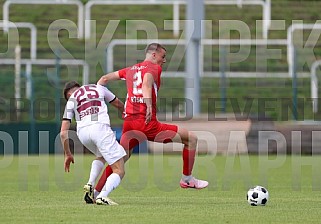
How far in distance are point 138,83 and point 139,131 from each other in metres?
0.64

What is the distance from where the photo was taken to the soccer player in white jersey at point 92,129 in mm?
11500

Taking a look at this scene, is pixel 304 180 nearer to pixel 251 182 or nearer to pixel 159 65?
pixel 251 182

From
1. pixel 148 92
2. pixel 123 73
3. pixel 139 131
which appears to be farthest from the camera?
pixel 123 73

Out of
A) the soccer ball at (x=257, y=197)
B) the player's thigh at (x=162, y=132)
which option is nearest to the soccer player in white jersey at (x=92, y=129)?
the player's thigh at (x=162, y=132)

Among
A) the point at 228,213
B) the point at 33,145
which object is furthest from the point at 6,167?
the point at 228,213

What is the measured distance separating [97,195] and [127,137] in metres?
0.86

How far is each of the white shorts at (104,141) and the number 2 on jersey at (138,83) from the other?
2.62 feet

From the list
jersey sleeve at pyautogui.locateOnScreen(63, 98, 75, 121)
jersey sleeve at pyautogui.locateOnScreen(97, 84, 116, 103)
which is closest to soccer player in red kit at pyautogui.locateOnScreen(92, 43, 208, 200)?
jersey sleeve at pyautogui.locateOnScreen(97, 84, 116, 103)

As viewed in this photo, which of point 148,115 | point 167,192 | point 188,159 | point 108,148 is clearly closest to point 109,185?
point 108,148

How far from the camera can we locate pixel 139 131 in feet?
39.9

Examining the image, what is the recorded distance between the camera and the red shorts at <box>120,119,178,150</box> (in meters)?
12.1

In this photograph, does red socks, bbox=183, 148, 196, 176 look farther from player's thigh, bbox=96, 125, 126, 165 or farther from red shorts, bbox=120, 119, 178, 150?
player's thigh, bbox=96, 125, 126, 165

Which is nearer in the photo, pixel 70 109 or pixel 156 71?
pixel 70 109

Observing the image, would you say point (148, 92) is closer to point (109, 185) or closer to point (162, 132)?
point (162, 132)
